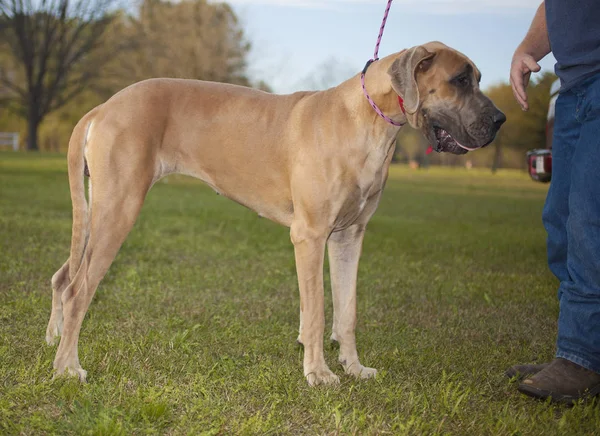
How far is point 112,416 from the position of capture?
2.89 metres

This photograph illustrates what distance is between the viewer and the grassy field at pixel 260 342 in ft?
9.87

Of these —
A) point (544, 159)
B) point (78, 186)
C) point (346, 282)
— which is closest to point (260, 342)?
point (346, 282)

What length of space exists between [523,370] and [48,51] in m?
39.7

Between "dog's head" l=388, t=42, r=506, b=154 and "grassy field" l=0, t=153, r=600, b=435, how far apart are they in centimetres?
133

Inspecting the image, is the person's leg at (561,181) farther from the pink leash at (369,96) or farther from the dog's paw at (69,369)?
the dog's paw at (69,369)

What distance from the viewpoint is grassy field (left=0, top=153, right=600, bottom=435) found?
9.87 ft

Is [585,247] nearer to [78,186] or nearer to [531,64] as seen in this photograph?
[531,64]

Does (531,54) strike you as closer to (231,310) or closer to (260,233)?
(231,310)

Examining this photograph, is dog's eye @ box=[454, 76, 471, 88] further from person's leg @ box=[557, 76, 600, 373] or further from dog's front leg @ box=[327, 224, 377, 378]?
dog's front leg @ box=[327, 224, 377, 378]

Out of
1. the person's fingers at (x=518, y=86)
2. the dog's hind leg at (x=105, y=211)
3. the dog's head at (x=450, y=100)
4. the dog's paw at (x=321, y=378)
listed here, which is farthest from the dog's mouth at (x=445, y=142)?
the dog's hind leg at (x=105, y=211)

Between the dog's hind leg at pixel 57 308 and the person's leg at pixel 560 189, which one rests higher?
the person's leg at pixel 560 189

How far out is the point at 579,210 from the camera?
3.28 metres

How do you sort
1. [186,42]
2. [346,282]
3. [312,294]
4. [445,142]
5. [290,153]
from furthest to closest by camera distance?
[186,42]
[346,282]
[290,153]
[312,294]
[445,142]

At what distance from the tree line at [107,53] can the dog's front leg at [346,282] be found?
30.0 metres
